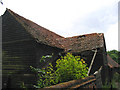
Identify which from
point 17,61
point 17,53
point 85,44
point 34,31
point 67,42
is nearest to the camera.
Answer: point 17,61

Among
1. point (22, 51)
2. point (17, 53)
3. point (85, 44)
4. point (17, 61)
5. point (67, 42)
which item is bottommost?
point (17, 61)

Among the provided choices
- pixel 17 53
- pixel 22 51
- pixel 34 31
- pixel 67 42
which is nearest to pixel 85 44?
pixel 67 42

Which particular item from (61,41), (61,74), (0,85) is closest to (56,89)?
(61,74)

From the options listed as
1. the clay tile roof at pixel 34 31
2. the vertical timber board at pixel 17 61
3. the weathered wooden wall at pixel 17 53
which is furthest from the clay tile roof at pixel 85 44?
the vertical timber board at pixel 17 61

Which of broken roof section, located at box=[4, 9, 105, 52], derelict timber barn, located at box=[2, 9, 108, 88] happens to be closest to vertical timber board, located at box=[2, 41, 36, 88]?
derelict timber barn, located at box=[2, 9, 108, 88]

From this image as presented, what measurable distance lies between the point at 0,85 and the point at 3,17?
6685 mm

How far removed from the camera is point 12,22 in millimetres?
11547

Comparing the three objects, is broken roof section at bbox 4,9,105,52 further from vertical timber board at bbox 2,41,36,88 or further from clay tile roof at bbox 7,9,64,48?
vertical timber board at bbox 2,41,36,88

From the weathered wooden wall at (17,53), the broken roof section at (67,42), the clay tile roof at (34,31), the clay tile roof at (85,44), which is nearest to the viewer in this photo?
the weathered wooden wall at (17,53)

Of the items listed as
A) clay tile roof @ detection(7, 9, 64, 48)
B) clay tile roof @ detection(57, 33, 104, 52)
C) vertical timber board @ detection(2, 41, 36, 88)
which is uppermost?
clay tile roof @ detection(7, 9, 64, 48)

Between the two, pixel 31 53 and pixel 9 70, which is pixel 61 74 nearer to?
pixel 31 53

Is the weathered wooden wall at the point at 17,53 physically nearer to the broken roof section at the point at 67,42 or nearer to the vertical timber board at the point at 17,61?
the vertical timber board at the point at 17,61

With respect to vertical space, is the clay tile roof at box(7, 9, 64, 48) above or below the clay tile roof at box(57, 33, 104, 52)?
above

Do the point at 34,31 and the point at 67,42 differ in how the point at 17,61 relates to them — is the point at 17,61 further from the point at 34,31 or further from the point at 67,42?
the point at 67,42
